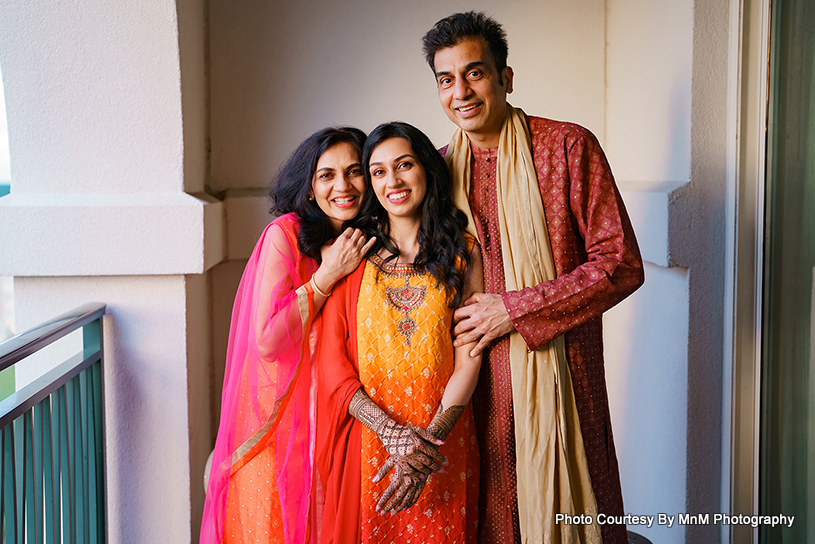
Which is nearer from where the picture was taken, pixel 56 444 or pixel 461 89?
pixel 461 89

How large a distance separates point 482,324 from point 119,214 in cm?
144

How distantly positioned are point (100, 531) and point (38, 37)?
6.05 feet

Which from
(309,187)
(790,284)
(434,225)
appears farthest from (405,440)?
(790,284)

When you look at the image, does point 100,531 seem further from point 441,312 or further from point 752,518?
point 752,518

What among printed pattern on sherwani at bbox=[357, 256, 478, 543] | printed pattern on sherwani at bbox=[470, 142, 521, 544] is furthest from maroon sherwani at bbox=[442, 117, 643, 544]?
printed pattern on sherwani at bbox=[357, 256, 478, 543]

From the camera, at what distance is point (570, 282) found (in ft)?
5.67

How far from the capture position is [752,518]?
7.32 feet

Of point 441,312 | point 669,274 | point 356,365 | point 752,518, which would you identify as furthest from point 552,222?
point 752,518

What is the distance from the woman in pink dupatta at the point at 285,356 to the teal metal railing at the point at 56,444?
47 cm

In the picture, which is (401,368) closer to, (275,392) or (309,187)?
(275,392)

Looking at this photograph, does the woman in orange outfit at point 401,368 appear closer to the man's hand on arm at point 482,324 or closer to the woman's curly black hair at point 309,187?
the man's hand on arm at point 482,324

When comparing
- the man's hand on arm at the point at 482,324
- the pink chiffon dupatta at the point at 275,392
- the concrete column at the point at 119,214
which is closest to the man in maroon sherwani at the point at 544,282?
the man's hand on arm at the point at 482,324

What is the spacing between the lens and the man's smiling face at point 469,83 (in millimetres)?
1775

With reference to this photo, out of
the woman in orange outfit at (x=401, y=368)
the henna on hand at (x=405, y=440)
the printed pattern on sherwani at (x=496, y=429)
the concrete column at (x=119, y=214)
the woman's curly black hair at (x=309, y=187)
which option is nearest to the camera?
the henna on hand at (x=405, y=440)
